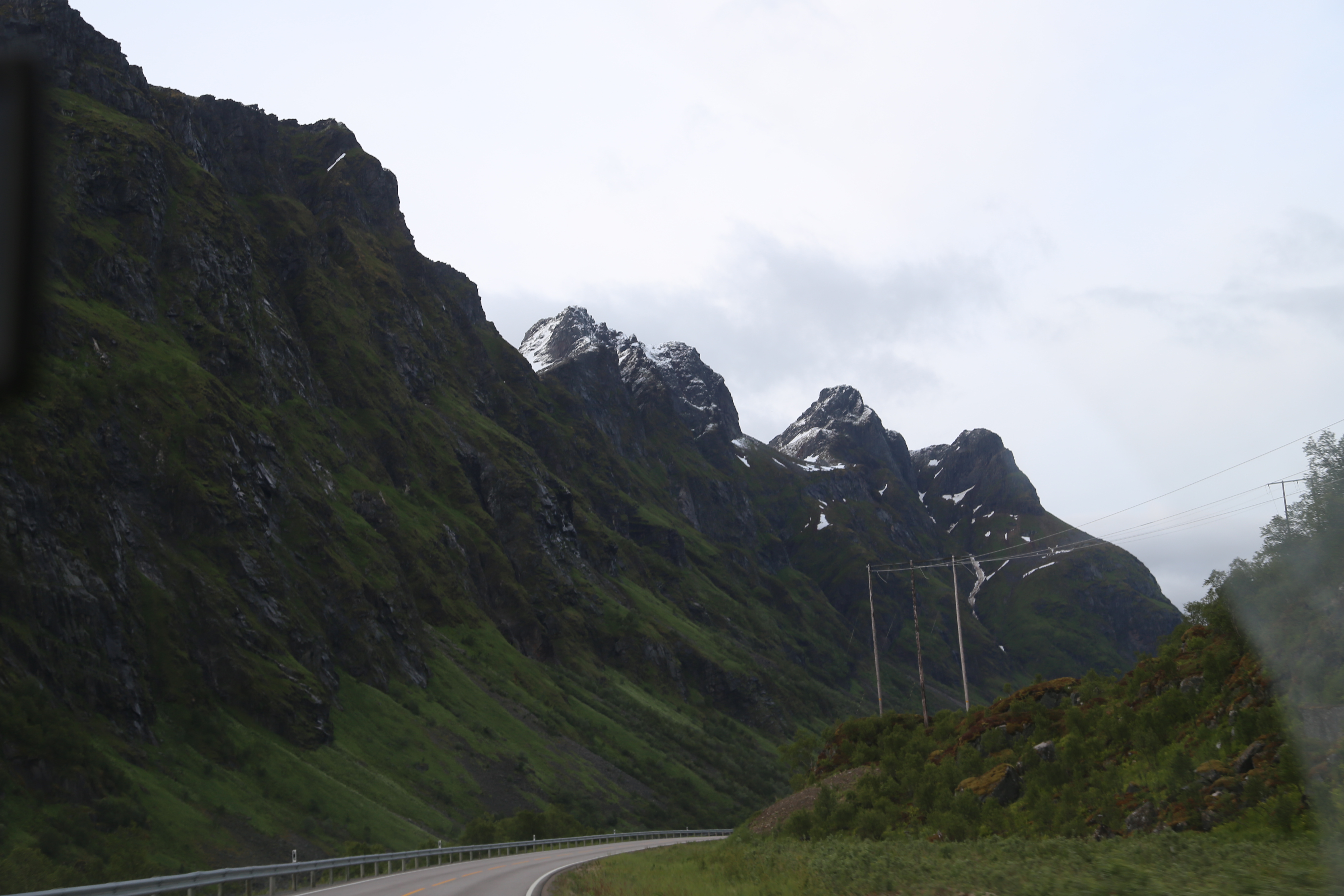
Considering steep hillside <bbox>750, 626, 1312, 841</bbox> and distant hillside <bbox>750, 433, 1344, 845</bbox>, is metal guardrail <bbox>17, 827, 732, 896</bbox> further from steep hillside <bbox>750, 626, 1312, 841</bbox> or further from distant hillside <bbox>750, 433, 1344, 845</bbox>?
distant hillside <bbox>750, 433, 1344, 845</bbox>

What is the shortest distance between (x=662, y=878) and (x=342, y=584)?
9198cm

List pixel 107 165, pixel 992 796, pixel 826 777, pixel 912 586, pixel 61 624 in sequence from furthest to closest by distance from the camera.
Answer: pixel 107 165
pixel 61 624
pixel 912 586
pixel 826 777
pixel 992 796

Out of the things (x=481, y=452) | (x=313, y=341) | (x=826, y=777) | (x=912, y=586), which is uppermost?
(x=313, y=341)

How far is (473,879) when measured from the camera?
33.3m

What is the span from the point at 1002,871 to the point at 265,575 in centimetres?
9417

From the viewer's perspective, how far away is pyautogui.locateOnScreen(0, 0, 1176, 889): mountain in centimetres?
6419

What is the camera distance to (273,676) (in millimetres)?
85062

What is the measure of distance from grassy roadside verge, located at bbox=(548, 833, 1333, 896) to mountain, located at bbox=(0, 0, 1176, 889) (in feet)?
65.0

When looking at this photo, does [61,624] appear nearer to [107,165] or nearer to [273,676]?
[273,676]

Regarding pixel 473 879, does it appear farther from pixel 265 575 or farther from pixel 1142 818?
pixel 265 575

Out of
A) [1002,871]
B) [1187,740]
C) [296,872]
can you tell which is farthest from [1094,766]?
[296,872]

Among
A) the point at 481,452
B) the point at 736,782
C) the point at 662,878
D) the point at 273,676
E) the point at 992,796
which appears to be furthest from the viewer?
the point at 481,452

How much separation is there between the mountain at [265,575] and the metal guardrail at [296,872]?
7613mm

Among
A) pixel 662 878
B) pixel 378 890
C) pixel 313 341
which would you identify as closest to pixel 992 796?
pixel 662 878
